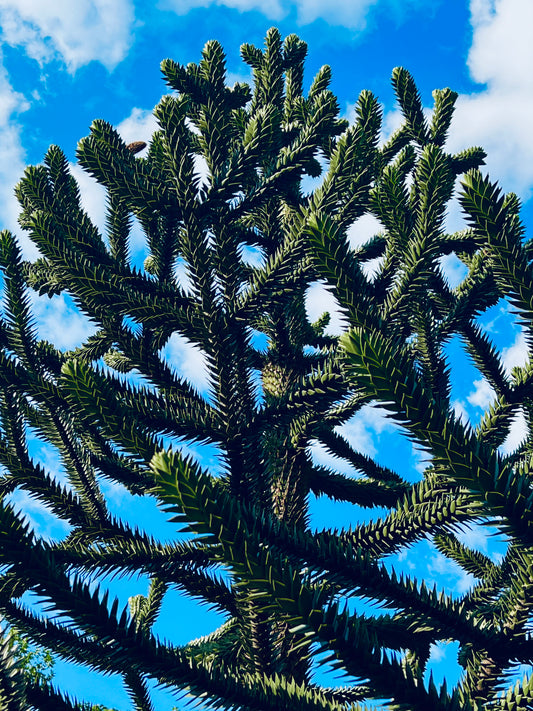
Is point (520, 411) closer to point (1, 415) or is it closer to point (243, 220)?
point (1, 415)

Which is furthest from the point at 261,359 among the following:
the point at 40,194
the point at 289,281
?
the point at 40,194

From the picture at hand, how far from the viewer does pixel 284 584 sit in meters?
1.72

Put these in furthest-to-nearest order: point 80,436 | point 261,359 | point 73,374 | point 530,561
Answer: point 261,359
point 80,436
point 73,374
point 530,561

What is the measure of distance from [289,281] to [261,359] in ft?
5.68

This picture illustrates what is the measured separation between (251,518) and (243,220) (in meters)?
4.91

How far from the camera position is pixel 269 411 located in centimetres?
348

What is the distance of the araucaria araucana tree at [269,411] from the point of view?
1771 millimetres

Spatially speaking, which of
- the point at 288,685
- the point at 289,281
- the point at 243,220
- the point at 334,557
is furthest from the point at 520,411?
the point at 243,220

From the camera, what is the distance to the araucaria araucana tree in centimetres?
177

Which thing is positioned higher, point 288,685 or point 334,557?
point 334,557

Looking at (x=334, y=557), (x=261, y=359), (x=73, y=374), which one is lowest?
(x=334, y=557)

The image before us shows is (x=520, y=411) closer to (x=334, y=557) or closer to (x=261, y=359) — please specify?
(x=334, y=557)

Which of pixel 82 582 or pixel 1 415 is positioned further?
pixel 1 415

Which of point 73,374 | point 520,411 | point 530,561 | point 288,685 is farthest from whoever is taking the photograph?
point 520,411
